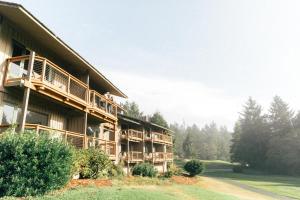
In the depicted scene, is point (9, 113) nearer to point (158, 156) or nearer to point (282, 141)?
point (158, 156)

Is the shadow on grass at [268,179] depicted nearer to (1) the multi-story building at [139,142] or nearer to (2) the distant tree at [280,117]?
(1) the multi-story building at [139,142]

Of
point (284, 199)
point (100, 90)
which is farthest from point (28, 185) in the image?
point (284, 199)

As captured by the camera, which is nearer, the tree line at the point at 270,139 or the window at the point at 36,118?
the window at the point at 36,118

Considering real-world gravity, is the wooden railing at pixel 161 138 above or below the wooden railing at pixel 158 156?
above

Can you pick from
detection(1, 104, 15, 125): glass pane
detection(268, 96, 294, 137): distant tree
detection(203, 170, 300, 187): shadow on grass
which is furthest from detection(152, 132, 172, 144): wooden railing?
A: detection(268, 96, 294, 137): distant tree

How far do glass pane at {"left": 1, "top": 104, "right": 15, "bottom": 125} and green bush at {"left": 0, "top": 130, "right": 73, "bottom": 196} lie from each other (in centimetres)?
314

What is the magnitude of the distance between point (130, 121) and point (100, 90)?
9.96m

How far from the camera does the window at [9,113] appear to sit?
1312 cm

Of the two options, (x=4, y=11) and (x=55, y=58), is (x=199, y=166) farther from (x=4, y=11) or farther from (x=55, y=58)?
(x=4, y=11)

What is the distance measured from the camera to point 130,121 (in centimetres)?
3547

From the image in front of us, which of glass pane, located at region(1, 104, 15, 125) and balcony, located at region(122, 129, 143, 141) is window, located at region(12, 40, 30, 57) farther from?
balcony, located at region(122, 129, 143, 141)

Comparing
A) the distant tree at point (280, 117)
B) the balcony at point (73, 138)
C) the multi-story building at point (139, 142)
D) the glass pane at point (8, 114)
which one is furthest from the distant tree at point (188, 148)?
the glass pane at point (8, 114)

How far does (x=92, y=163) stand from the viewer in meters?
16.6

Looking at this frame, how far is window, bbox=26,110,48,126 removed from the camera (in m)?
15.1
